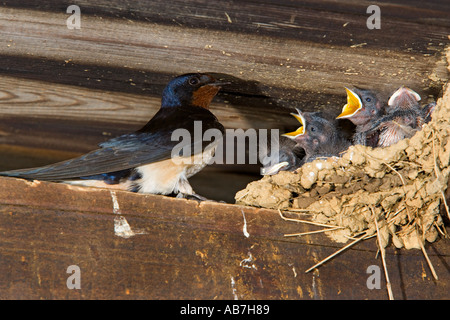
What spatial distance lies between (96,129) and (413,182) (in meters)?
1.46

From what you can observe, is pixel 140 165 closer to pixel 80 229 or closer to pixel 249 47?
pixel 80 229

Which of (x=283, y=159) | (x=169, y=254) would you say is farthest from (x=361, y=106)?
(x=169, y=254)

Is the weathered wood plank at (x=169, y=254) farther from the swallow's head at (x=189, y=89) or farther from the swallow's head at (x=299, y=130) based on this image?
the swallow's head at (x=299, y=130)

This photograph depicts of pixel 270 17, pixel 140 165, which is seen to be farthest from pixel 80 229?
pixel 270 17

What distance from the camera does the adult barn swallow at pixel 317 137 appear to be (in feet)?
9.10

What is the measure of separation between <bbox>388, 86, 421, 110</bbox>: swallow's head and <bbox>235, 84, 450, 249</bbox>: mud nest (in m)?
0.17

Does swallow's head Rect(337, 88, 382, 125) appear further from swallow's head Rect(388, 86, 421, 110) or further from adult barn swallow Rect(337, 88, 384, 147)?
swallow's head Rect(388, 86, 421, 110)

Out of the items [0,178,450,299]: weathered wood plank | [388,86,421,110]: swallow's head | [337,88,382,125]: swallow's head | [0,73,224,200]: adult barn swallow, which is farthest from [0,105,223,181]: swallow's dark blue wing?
[388,86,421,110]: swallow's head

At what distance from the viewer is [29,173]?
2154 mm

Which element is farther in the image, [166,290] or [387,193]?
[387,193]

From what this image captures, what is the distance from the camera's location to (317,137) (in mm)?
2887

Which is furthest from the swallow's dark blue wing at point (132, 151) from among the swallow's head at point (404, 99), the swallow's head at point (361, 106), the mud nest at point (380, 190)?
the swallow's head at point (404, 99)

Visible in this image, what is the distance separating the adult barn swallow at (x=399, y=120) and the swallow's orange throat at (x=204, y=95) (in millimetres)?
777

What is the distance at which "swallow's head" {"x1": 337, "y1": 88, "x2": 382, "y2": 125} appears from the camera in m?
2.48
